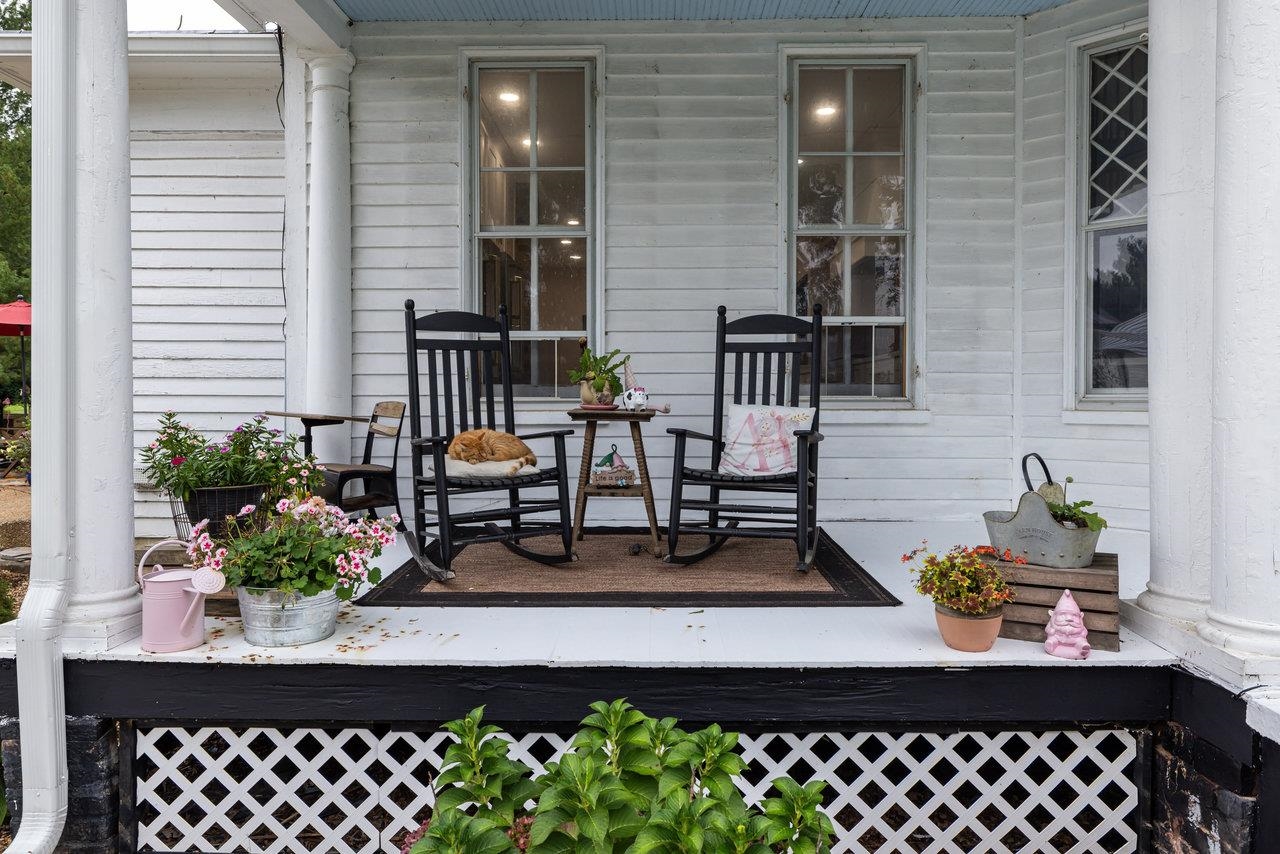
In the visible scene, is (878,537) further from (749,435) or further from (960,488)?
(749,435)

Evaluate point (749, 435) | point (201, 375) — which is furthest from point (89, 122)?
point (201, 375)

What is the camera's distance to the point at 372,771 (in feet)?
9.04

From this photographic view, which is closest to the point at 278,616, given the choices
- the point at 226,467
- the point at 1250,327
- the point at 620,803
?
the point at 226,467

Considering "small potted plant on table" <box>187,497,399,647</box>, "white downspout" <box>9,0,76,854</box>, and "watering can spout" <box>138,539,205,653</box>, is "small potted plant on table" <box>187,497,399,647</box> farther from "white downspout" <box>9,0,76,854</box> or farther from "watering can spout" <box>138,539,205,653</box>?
"white downspout" <box>9,0,76,854</box>

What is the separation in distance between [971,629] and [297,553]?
1.69 m

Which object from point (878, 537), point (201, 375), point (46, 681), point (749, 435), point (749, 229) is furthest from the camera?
point (201, 375)

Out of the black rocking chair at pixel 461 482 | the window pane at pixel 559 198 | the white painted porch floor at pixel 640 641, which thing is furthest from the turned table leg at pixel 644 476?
the window pane at pixel 559 198

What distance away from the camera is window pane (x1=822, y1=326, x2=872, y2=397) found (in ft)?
13.1

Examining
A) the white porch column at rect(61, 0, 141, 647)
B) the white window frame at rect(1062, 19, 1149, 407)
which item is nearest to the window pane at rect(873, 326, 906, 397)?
the white window frame at rect(1062, 19, 1149, 407)

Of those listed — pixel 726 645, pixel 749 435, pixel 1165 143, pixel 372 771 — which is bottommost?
pixel 372 771

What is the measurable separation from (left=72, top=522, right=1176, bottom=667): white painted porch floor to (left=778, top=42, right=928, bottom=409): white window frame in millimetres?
1722

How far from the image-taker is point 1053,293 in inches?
147

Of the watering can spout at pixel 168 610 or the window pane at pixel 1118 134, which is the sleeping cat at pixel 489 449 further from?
the window pane at pixel 1118 134

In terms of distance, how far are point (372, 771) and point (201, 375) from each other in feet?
8.65
